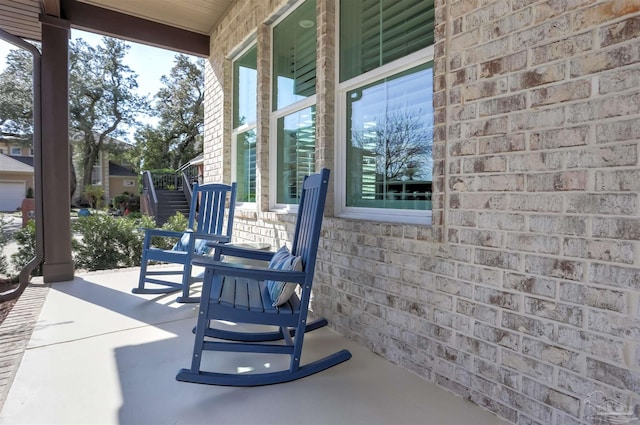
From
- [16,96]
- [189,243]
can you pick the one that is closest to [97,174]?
[16,96]

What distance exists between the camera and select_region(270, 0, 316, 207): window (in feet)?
11.2

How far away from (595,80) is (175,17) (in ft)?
16.4

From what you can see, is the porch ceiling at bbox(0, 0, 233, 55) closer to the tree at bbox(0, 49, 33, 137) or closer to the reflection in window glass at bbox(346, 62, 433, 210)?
the reflection in window glass at bbox(346, 62, 433, 210)

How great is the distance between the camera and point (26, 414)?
5.63ft

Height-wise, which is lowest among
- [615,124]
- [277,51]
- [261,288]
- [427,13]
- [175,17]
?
[261,288]

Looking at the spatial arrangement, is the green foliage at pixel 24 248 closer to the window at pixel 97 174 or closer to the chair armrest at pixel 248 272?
the chair armrest at pixel 248 272

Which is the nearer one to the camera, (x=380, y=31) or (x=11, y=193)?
(x=380, y=31)

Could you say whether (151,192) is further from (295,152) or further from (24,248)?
(295,152)

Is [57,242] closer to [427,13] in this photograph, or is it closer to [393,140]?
[393,140]

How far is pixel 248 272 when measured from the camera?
6.12ft

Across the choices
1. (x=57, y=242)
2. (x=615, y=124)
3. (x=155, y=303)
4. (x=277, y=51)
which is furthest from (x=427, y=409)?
(x=57, y=242)

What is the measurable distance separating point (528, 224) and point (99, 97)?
2162cm

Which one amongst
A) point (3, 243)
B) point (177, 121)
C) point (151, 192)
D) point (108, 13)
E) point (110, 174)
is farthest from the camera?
point (110, 174)

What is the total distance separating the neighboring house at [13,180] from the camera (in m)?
14.9
